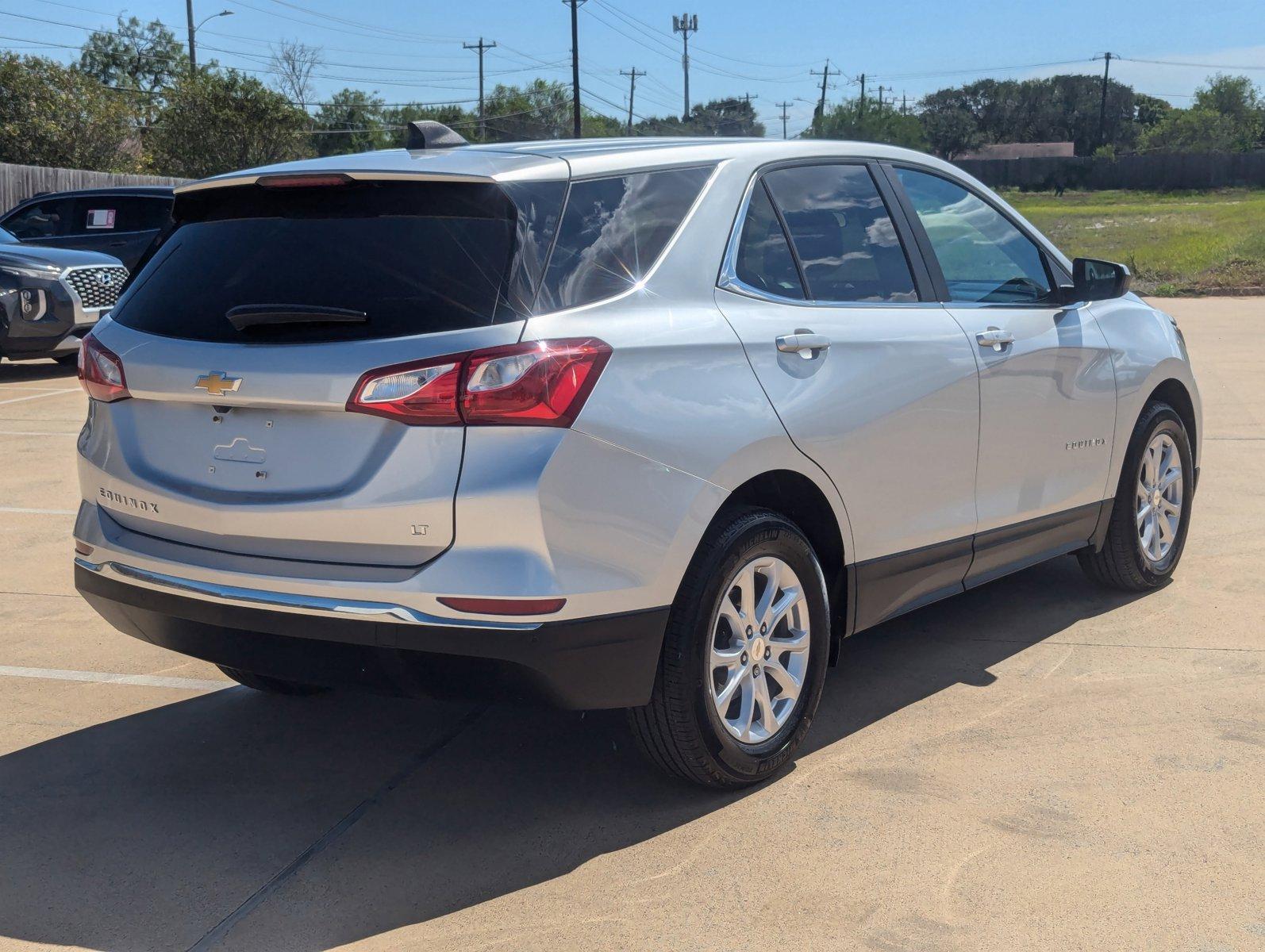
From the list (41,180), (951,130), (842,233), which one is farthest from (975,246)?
(951,130)

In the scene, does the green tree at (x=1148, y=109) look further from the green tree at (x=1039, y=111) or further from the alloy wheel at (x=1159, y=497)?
the alloy wheel at (x=1159, y=497)

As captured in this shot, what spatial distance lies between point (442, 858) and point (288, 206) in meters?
1.73

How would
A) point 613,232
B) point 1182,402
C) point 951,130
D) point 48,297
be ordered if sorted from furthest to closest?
1. point 951,130
2. point 48,297
3. point 1182,402
4. point 613,232

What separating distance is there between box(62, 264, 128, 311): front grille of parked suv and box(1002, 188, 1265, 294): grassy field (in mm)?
19148

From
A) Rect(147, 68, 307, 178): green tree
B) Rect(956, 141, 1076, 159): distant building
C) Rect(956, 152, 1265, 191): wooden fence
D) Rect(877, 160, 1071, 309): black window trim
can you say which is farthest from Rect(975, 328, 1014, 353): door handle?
Rect(956, 141, 1076, 159): distant building

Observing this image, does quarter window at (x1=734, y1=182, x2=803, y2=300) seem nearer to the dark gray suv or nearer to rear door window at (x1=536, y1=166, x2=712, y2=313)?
rear door window at (x1=536, y1=166, x2=712, y2=313)

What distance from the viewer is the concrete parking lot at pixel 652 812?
3.17 metres

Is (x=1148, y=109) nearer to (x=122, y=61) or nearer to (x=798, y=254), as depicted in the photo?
(x=122, y=61)

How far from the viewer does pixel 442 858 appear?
3.51 meters

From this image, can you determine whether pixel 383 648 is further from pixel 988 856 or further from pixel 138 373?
pixel 988 856

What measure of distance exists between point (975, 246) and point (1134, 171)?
76.7 metres

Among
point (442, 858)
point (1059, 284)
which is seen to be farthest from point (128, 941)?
point (1059, 284)

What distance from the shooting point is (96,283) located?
1351 centimetres

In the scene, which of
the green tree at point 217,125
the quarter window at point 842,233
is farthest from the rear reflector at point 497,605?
the green tree at point 217,125
